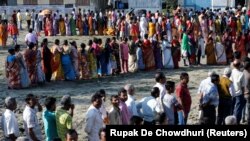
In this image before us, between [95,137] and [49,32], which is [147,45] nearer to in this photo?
[95,137]

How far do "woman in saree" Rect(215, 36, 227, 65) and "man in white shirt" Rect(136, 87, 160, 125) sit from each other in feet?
28.6

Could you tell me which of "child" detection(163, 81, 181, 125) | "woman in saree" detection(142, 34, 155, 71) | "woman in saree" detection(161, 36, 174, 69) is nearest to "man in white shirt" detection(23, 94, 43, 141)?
"child" detection(163, 81, 181, 125)

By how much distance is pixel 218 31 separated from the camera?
20.9 meters

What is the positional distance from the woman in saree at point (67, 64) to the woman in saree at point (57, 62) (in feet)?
0.35

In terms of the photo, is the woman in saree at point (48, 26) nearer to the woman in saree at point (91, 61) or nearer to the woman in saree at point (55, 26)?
the woman in saree at point (55, 26)

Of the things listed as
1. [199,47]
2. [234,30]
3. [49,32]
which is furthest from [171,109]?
[49,32]

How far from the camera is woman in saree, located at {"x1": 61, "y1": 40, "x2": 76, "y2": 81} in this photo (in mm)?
13969

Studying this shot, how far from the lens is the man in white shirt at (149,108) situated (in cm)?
811

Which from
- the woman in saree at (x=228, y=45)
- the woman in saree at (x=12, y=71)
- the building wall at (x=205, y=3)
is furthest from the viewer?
the building wall at (x=205, y=3)

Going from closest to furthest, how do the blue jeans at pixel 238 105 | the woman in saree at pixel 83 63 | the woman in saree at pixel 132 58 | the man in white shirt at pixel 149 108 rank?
the man in white shirt at pixel 149 108, the blue jeans at pixel 238 105, the woman in saree at pixel 83 63, the woman in saree at pixel 132 58

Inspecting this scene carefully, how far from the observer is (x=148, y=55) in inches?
621

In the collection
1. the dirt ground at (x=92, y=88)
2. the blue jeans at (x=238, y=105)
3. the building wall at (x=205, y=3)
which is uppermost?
the building wall at (x=205, y=3)

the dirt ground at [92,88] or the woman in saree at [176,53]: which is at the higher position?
the woman in saree at [176,53]

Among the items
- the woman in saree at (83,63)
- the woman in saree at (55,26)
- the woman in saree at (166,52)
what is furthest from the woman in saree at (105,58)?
the woman in saree at (55,26)
